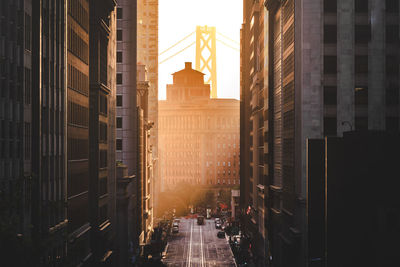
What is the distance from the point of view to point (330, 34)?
49.3m

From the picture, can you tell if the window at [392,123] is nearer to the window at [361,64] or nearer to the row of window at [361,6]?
the window at [361,64]

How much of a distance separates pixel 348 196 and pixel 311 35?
22561 mm

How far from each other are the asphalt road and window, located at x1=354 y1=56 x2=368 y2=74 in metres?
42.6

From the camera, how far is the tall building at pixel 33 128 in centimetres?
2889

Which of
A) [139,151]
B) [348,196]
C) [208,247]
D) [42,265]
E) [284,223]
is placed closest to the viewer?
[348,196]

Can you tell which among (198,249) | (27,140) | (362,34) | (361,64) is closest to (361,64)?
(361,64)

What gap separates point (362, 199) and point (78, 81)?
94.7ft

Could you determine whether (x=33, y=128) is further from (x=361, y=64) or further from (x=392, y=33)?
(x=392, y=33)

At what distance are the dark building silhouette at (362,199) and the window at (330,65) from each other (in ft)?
57.7

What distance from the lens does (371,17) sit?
4938 centimetres

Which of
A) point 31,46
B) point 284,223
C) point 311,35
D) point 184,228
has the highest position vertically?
point 311,35

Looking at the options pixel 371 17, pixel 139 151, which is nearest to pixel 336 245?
pixel 371 17

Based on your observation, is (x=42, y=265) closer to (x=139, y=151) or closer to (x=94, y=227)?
(x=94, y=227)

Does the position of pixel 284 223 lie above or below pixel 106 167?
below
